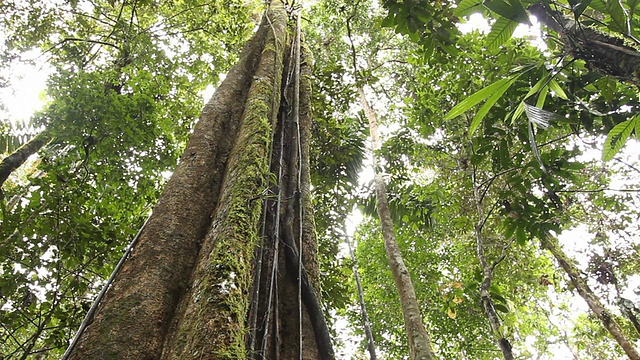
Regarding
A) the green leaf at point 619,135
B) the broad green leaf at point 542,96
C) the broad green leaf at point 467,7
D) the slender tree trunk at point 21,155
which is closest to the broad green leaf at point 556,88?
the broad green leaf at point 542,96

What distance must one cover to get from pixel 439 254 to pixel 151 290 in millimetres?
6310

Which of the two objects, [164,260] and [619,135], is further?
[164,260]

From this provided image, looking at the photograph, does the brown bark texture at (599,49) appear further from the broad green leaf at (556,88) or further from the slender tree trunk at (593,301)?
the slender tree trunk at (593,301)

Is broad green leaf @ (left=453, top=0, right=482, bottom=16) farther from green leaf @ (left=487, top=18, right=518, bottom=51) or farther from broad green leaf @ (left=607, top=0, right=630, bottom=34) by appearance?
broad green leaf @ (left=607, top=0, right=630, bottom=34)

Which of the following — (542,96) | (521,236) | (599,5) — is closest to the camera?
(599,5)

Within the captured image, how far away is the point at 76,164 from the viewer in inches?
191

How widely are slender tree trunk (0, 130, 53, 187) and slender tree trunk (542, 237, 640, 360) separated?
260 inches

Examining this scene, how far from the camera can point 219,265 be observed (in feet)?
4.53

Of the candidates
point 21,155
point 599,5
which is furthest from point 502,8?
point 21,155

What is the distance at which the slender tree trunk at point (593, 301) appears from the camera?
499 centimetres

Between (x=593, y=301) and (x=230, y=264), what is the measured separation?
19.2 feet

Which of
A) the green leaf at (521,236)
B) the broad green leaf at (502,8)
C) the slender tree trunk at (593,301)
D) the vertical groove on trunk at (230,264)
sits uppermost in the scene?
the slender tree trunk at (593,301)

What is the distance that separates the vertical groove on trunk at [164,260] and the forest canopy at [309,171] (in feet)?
0.04

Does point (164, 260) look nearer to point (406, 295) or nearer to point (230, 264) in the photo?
point (230, 264)
